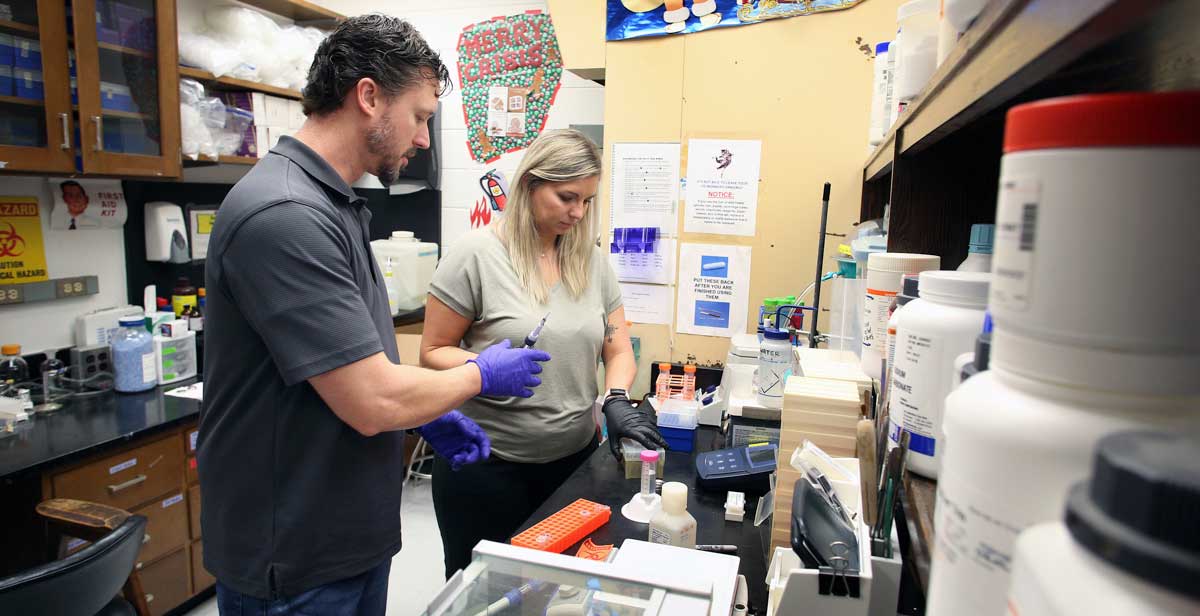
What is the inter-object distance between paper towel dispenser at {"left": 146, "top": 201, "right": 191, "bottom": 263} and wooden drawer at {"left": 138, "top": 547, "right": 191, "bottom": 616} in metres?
1.31

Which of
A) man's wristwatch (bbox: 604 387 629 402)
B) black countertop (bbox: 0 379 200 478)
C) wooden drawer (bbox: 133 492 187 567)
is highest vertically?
man's wristwatch (bbox: 604 387 629 402)

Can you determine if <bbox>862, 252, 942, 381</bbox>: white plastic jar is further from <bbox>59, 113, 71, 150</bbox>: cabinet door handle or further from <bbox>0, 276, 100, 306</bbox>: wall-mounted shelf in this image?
<bbox>0, 276, 100, 306</bbox>: wall-mounted shelf

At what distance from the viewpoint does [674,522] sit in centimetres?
126

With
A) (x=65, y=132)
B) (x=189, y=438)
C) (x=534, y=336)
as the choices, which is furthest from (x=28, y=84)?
(x=534, y=336)

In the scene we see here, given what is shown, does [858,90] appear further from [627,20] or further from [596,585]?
[596,585]

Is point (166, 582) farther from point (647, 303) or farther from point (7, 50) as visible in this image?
point (647, 303)

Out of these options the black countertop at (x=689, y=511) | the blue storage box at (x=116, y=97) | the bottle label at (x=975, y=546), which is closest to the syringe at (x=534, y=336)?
the black countertop at (x=689, y=511)

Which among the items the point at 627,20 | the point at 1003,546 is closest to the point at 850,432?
the point at 1003,546

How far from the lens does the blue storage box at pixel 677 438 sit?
198 cm

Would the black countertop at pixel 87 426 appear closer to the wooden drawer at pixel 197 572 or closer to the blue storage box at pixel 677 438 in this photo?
the wooden drawer at pixel 197 572

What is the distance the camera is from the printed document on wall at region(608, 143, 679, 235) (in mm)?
2693

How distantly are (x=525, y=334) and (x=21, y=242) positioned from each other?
7.08 ft

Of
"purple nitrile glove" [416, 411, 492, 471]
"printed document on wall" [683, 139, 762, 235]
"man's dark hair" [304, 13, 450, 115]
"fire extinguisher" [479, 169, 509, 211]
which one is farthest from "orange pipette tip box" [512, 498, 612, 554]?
"fire extinguisher" [479, 169, 509, 211]

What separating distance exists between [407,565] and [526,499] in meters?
1.48
